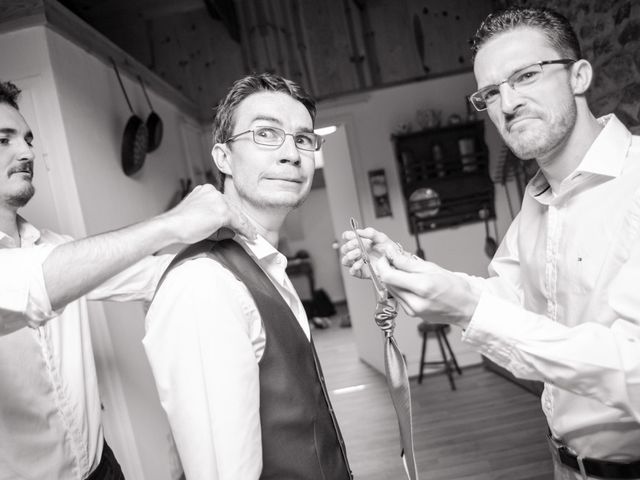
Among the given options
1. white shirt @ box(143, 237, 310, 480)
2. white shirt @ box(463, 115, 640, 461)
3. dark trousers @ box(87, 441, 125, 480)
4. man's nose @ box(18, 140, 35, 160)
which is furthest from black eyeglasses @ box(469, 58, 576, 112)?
dark trousers @ box(87, 441, 125, 480)

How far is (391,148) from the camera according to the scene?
482 centimetres

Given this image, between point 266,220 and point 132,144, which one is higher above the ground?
point 132,144

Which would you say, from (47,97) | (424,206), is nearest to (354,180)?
(424,206)

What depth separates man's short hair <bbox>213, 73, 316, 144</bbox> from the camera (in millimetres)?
1373

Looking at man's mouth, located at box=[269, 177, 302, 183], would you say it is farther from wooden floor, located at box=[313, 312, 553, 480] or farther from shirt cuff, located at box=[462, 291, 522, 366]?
wooden floor, located at box=[313, 312, 553, 480]

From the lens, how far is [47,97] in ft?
8.04

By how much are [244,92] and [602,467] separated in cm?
134

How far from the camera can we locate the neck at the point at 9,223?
1698 mm

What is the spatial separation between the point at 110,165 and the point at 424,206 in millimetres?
2861

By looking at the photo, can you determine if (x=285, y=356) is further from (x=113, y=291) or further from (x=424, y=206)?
(x=424, y=206)

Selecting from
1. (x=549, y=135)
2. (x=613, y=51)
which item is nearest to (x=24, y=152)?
(x=549, y=135)

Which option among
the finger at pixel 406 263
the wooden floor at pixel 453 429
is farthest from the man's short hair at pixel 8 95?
the wooden floor at pixel 453 429

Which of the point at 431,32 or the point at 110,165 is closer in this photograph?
the point at 110,165

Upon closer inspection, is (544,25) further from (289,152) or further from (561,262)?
(289,152)
